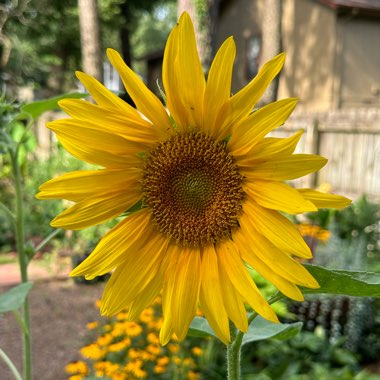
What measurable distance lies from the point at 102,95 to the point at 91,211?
0.20m

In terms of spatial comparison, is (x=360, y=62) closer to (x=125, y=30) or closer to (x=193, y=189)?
(x=125, y=30)

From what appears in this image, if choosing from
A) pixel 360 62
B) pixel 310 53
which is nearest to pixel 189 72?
pixel 360 62

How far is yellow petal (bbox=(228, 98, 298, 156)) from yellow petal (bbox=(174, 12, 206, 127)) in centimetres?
8

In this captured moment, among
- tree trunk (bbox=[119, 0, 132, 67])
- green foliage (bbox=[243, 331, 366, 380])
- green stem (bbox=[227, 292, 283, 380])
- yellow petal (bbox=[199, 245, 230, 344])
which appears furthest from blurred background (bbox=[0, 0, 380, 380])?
green stem (bbox=[227, 292, 283, 380])

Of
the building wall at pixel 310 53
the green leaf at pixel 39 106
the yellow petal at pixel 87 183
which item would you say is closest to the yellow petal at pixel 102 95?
the yellow petal at pixel 87 183

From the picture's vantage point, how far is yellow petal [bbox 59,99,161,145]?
2.70 feet

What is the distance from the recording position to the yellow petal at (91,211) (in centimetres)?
86

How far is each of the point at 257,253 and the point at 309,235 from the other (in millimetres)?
3444

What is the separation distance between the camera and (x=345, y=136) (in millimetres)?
7148

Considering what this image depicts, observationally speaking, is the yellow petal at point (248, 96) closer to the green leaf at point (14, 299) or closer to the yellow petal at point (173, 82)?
the yellow petal at point (173, 82)

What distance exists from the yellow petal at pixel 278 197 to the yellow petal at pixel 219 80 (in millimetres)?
134

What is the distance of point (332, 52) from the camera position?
13273 mm

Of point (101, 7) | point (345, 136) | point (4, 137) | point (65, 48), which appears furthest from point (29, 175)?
point (65, 48)

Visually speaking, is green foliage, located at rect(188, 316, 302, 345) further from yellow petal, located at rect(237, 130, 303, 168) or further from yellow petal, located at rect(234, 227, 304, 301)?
yellow petal, located at rect(237, 130, 303, 168)
